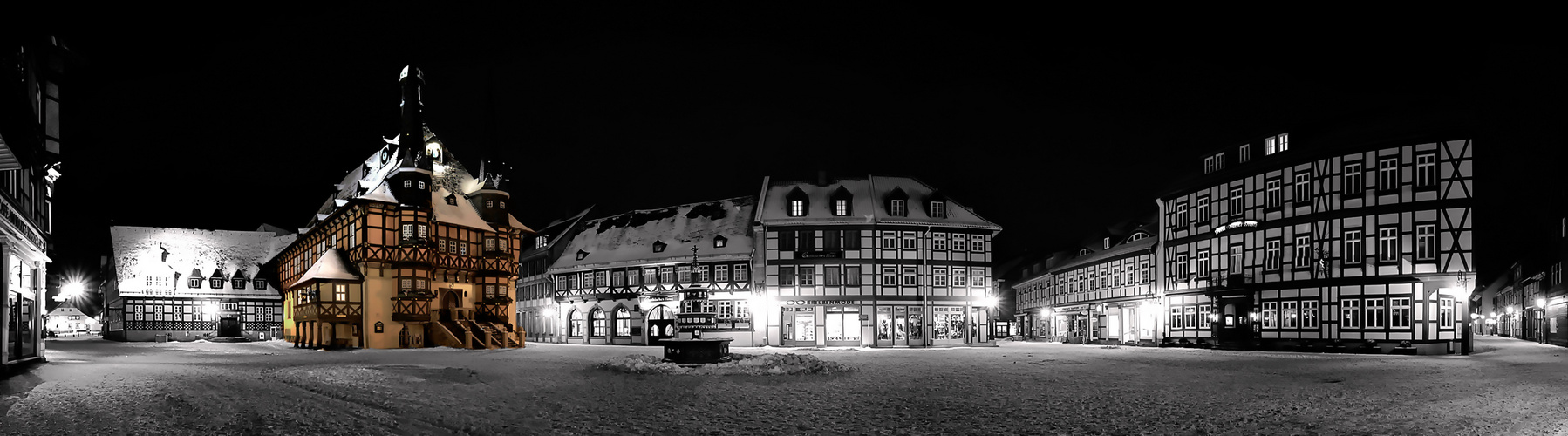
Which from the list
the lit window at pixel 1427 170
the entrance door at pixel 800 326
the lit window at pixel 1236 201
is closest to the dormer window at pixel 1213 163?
the lit window at pixel 1236 201

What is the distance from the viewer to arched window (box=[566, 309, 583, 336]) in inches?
2534

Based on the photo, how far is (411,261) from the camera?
52656 millimetres

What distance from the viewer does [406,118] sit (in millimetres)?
57156

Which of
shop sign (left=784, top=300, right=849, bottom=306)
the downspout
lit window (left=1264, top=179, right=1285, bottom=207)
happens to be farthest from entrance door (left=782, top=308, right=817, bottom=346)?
lit window (left=1264, top=179, right=1285, bottom=207)

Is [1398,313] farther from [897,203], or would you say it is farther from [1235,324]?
[897,203]

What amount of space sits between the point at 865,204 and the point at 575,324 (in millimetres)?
20466

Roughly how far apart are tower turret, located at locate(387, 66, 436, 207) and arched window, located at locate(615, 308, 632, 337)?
506 inches

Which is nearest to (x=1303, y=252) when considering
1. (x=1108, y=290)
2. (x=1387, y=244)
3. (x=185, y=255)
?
(x=1387, y=244)

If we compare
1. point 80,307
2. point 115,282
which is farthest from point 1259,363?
point 80,307

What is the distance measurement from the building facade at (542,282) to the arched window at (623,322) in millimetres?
6910

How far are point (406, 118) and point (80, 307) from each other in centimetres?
7212

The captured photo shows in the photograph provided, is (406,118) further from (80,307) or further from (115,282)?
(80,307)

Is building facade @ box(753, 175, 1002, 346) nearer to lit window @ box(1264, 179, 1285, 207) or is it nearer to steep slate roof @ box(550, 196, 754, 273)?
steep slate roof @ box(550, 196, 754, 273)

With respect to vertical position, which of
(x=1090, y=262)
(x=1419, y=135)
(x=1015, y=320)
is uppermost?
(x=1419, y=135)
